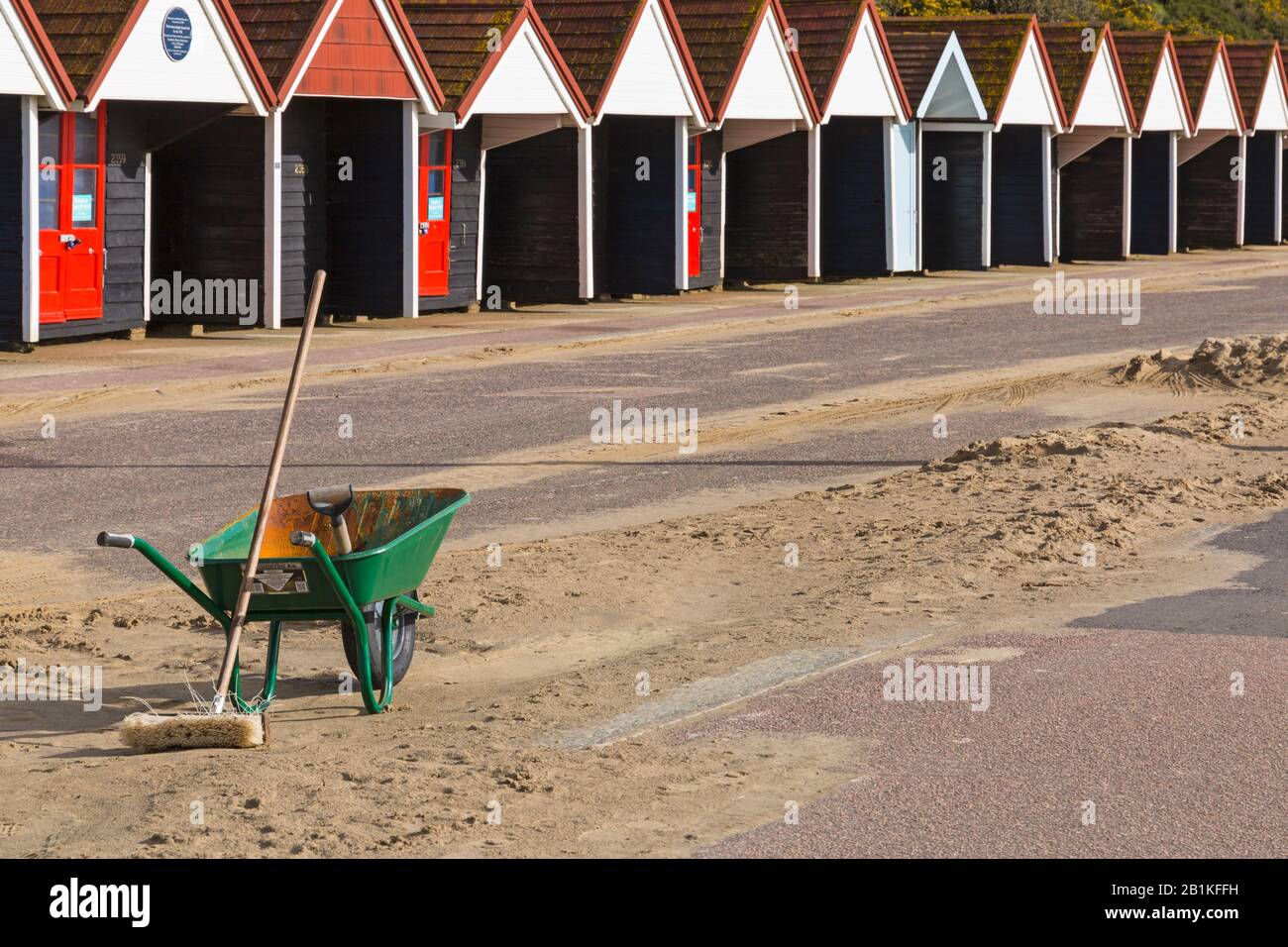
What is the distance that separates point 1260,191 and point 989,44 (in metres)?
15.6

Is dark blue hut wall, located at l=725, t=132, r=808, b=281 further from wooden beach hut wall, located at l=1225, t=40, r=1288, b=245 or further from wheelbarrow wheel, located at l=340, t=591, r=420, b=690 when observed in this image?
wheelbarrow wheel, located at l=340, t=591, r=420, b=690

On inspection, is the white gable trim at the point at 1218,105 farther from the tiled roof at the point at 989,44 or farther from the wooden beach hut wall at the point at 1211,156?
the tiled roof at the point at 989,44

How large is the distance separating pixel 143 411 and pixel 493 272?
13.4 meters

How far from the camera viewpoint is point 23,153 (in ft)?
72.5

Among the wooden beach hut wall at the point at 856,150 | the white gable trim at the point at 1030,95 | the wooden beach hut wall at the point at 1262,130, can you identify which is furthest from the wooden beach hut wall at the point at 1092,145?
the wooden beach hut wall at the point at 856,150

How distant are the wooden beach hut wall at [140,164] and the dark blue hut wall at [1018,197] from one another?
21115mm

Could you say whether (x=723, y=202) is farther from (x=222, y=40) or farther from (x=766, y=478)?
(x=766, y=478)

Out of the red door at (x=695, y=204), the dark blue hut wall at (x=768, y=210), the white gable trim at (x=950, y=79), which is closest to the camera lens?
the red door at (x=695, y=204)

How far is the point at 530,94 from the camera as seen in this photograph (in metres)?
28.9

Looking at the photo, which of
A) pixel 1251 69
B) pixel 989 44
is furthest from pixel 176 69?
pixel 1251 69

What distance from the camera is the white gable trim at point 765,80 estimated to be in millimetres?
33594

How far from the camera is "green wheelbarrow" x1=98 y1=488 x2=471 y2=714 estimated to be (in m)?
8.22

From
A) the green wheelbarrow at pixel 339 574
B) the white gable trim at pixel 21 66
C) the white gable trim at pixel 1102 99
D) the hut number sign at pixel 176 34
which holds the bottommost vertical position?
the green wheelbarrow at pixel 339 574
